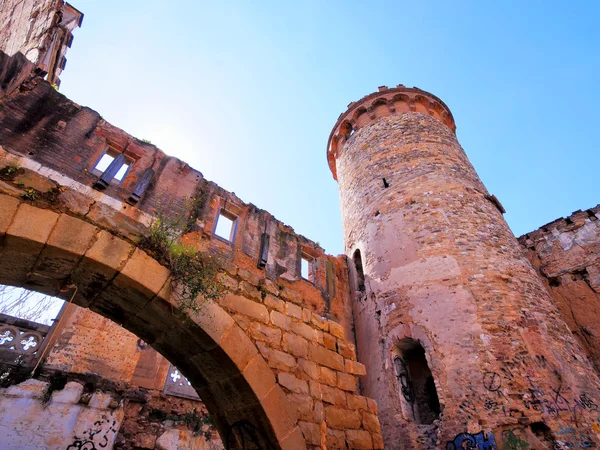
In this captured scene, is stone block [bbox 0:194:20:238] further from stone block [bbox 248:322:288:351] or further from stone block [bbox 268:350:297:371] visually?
stone block [bbox 268:350:297:371]

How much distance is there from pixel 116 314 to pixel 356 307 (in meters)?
6.97

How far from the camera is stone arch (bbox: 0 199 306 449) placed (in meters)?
2.39

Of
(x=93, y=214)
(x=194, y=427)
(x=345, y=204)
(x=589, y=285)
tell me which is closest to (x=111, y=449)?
(x=194, y=427)

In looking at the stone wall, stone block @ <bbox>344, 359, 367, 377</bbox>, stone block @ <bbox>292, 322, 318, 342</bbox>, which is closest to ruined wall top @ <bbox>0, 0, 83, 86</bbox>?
the stone wall

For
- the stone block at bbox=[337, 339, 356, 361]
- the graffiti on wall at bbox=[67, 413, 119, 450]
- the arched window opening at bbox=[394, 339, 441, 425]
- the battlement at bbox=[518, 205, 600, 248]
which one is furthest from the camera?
the battlement at bbox=[518, 205, 600, 248]

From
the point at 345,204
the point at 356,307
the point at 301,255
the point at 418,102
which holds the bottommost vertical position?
the point at 356,307

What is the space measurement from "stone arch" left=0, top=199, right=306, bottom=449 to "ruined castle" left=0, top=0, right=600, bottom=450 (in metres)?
0.01

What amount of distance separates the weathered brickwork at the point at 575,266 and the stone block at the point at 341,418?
25.9 ft

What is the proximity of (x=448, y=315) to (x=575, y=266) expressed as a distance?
209 inches

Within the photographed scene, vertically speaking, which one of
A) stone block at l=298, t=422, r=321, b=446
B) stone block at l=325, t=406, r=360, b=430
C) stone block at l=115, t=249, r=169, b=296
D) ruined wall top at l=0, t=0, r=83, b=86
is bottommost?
stone block at l=298, t=422, r=321, b=446

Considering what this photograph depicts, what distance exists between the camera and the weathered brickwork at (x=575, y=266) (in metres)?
8.59

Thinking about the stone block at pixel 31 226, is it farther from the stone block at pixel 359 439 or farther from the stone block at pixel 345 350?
the stone block at pixel 359 439

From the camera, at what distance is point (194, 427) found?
24.1 feet

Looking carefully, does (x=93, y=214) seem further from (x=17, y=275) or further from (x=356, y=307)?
(x=356, y=307)
